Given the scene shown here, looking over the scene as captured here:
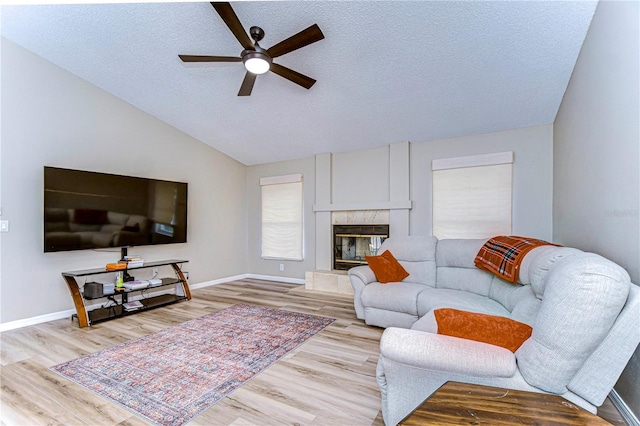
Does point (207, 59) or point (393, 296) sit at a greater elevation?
point (207, 59)

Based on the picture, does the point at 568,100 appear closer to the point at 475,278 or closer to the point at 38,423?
the point at 475,278

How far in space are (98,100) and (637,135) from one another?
516 centimetres

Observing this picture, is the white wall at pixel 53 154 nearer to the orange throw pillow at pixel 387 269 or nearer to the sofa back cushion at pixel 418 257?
the orange throw pillow at pixel 387 269

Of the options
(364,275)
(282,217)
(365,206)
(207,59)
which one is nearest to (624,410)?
(364,275)

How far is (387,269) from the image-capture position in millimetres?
3316

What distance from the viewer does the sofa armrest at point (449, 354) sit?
4.02 feet

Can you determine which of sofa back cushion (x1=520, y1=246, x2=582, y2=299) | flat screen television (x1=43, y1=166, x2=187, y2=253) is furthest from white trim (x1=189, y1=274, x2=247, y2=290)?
sofa back cushion (x1=520, y1=246, x2=582, y2=299)

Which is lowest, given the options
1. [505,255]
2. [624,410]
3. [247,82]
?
[624,410]

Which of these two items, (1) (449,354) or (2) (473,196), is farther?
(2) (473,196)

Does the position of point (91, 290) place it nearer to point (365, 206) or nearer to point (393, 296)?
point (393, 296)

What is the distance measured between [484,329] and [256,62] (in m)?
2.51

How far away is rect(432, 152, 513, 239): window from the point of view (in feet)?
12.8

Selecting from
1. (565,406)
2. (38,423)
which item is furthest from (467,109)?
(38,423)

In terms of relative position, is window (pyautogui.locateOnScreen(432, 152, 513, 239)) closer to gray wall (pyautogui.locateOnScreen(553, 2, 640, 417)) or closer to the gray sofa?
gray wall (pyautogui.locateOnScreen(553, 2, 640, 417))
